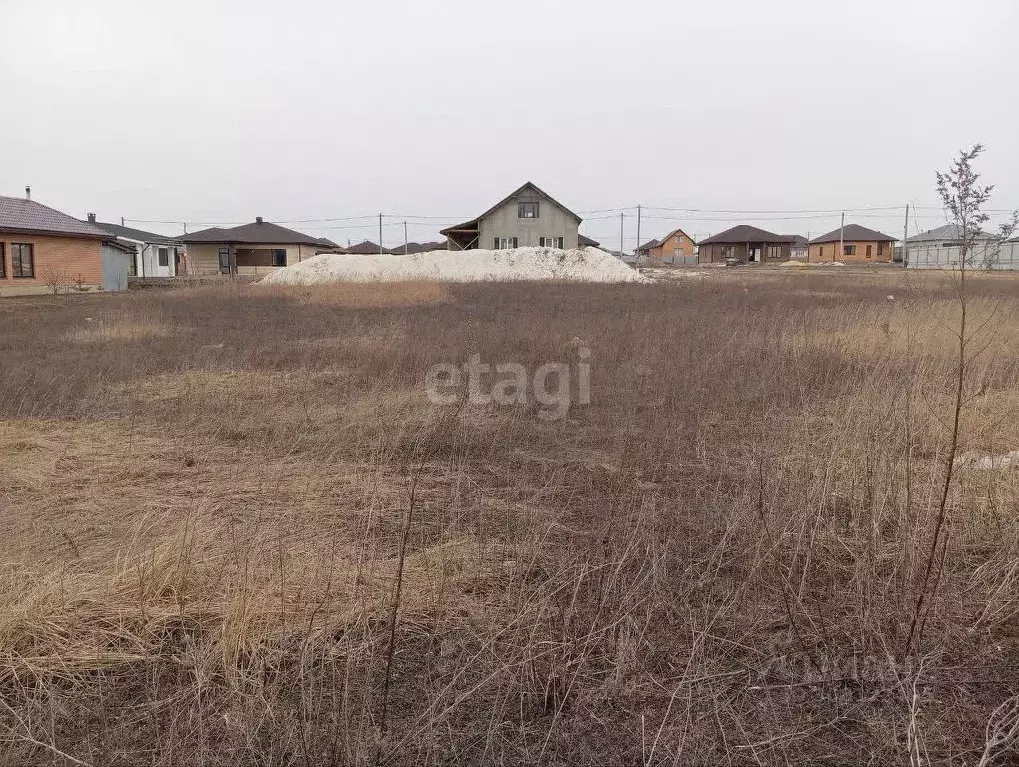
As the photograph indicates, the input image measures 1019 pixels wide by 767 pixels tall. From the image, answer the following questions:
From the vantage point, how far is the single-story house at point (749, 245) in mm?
68875

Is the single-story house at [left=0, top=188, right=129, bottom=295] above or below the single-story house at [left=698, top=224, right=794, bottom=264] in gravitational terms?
below

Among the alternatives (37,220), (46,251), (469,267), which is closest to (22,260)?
(46,251)

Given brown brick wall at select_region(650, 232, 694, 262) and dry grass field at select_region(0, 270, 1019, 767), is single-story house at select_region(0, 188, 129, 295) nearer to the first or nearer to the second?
dry grass field at select_region(0, 270, 1019, 767)

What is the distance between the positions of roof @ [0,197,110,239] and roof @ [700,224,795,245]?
56.9 m

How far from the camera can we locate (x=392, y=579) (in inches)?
123

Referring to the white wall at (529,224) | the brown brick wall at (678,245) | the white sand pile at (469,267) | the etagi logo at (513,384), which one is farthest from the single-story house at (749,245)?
the etagi logo at (513,384)

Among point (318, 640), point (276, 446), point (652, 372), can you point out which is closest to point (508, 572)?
point (318, 640)

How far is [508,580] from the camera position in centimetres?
318

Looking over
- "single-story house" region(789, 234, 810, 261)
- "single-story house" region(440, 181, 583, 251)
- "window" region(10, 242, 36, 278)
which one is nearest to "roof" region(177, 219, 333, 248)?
"single-story house" region(440, 181, 583, 251)

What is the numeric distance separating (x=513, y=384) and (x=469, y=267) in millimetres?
28728

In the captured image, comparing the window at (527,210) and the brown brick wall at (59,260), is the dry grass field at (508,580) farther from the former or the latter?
the window at (527,210)

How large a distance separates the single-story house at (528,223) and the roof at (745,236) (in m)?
30.4

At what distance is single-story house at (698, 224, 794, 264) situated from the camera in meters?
68.9

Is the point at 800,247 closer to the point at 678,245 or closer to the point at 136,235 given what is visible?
the point at 678,245
